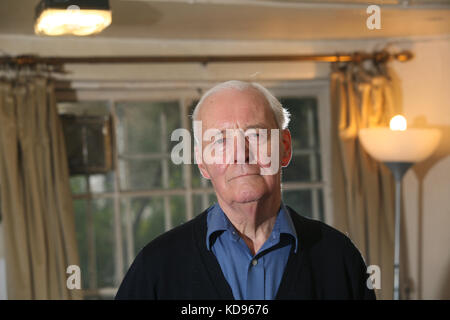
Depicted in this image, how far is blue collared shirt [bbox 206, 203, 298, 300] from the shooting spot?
0.89m

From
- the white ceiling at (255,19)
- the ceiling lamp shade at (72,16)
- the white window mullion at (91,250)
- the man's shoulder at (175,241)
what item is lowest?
the white window mullion at (91,250)

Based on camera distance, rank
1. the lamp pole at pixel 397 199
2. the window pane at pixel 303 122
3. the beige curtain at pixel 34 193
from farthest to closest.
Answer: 1. the window pane at pixel 303 122
2. the lamp pole at pixel 397 199
3. the beige curtain at pixel 34 193

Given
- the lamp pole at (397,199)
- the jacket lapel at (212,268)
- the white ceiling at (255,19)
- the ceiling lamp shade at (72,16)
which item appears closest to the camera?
the jacket lapel at (212,268)

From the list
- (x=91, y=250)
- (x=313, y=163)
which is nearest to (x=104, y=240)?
(x=91, y=250)

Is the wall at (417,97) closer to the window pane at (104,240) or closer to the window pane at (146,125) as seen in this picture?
the window pane at (146,125)

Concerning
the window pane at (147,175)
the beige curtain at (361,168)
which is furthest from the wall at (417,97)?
the window pane at (147,175)

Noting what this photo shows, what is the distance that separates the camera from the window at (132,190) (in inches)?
94.5

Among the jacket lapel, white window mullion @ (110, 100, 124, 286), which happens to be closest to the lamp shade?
white window mullion @ (110, 100, 124, 286)

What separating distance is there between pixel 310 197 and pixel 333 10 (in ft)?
2.73

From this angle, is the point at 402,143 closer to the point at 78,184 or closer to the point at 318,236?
the point at 78,184

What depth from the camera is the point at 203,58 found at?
234cm

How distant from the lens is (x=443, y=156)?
247 cm

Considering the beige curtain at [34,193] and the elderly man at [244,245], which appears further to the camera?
the beige curtain at [34,193]
